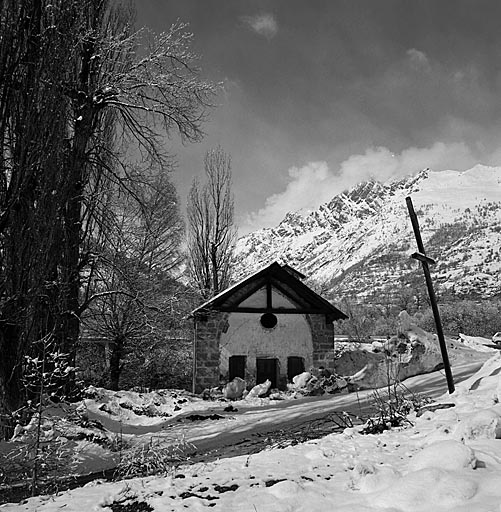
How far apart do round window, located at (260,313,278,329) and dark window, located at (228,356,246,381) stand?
1384 millimetres

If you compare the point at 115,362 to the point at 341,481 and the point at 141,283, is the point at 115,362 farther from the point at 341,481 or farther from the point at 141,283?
the point at 341,481

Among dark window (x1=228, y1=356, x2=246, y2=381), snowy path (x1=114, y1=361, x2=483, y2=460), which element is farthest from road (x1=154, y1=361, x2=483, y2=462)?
dark window (x1=228, y1=356, x2=246, y2=381)

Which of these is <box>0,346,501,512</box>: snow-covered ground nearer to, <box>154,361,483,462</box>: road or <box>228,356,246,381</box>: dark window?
<box>154,361,483,462</box>: road

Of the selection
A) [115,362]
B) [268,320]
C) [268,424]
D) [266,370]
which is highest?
Result: [268,320]

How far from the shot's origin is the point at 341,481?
3.03 metres

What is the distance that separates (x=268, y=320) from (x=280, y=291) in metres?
1.13

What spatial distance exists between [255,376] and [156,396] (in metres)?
3.97

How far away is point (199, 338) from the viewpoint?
49.9ft

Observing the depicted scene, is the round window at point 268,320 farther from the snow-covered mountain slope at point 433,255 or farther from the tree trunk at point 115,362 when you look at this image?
the snow-covered mountain slope at point 433,255

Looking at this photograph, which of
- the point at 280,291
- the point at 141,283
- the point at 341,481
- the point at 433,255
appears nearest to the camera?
the point at 341,481

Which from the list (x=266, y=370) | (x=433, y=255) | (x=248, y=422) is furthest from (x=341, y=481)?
(x=433, y=255)

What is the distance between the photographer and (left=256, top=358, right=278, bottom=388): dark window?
50.4 feet

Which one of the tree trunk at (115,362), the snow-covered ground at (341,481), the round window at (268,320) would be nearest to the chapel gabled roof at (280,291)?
the round window at (268,320)

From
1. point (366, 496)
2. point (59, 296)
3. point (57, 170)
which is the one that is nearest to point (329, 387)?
point (59, 296)
